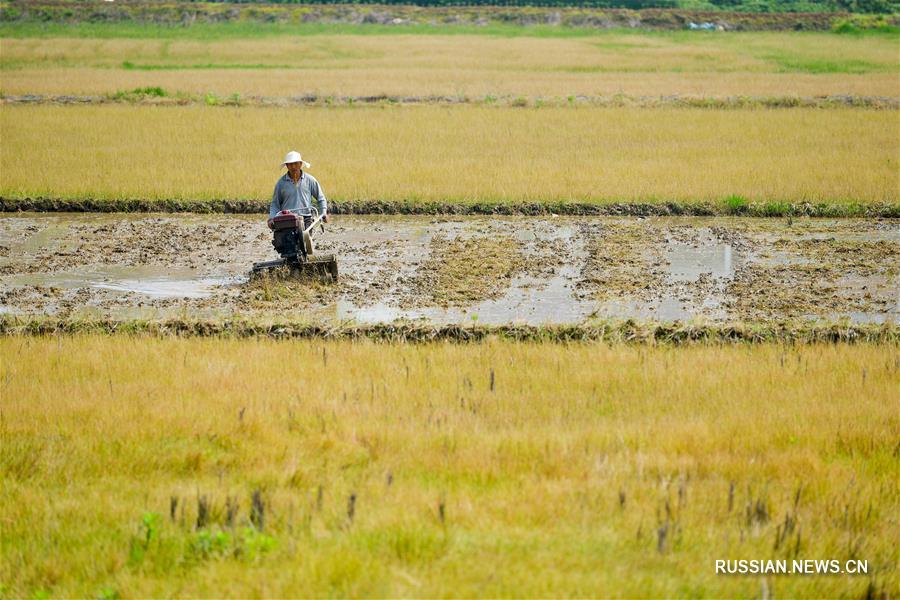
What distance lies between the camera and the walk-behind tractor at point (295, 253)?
8367mm

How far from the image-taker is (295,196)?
28.5 feet

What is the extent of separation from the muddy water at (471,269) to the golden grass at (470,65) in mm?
12001

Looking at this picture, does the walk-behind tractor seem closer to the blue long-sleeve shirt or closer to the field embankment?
the blue long-sleeve shirt

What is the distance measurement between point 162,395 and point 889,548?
3728 millimetres

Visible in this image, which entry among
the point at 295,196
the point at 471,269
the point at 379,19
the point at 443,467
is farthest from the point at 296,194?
the point at 379,19

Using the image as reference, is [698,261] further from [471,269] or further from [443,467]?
[443,467]

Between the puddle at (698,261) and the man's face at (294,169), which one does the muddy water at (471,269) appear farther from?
the man's face at (294,169)

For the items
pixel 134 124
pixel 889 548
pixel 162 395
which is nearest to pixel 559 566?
pixel 889 548

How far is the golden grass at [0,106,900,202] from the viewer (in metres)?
12.5

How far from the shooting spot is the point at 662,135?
55.5 feet

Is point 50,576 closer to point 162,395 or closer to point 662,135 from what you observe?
point 162,395

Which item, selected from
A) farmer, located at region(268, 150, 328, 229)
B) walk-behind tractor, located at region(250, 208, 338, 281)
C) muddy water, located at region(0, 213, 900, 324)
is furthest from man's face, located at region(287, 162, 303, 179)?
muddy water, located at region(0, 213, 900, 324)

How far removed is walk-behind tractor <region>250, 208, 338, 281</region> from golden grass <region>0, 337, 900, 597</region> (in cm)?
181

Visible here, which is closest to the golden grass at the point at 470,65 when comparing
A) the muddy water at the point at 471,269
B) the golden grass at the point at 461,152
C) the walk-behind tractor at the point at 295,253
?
the golden grass at the point at 461,152
